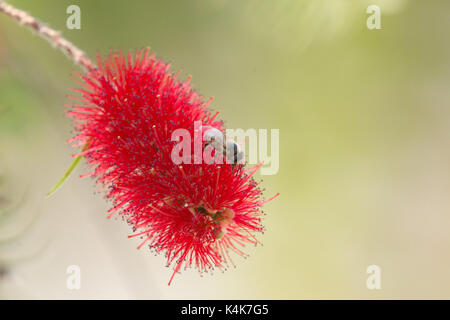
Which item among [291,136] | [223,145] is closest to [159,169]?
[223,145]

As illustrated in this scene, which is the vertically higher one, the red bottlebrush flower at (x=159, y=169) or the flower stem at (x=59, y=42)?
the flower stem at (x=59, y=42)

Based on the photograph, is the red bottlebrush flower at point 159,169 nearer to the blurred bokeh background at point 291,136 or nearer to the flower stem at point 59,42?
the flower stem at point 59,42

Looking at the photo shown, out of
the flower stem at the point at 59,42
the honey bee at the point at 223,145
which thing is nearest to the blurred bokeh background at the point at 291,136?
the flower stem at the point at 59,42

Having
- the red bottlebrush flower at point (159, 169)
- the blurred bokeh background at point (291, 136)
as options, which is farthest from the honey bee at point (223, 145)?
the blurred bokeh background at point (291, 136)

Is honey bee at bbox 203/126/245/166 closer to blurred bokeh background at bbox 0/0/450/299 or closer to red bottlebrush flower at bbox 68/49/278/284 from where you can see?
red bottlebrush flower at bbox 68/49/278/284

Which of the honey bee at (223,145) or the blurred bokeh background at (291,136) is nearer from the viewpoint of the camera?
the honey bee at (223,145)

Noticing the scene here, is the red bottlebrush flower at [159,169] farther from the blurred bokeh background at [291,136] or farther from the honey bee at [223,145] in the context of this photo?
the blurred bokeh background at [291,136]

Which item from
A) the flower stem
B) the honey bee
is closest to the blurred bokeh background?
the flower stem
